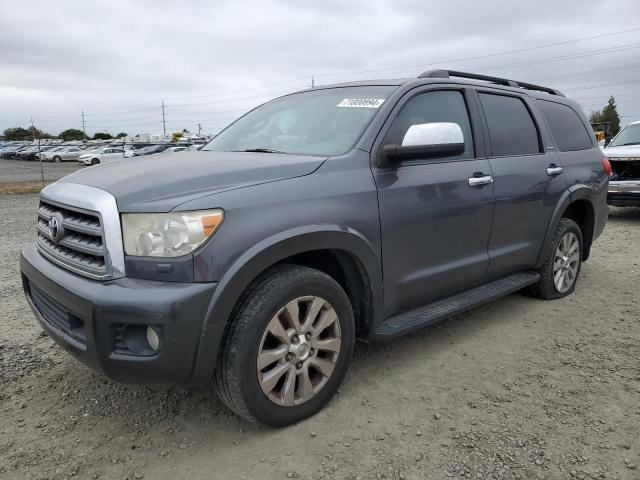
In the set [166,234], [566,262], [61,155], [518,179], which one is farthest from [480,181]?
[61,155]

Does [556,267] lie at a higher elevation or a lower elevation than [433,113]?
lower

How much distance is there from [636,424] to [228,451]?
2.05 metres

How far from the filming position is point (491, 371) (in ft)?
10.6

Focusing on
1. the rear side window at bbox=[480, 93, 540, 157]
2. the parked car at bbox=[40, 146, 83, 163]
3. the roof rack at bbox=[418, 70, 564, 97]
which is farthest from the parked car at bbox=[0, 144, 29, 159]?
the rear side window at bbox=[480, 93, 540, 157]

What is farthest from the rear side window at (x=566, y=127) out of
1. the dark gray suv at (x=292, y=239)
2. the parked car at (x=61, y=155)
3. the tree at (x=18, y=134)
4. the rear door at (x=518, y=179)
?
the tree at (x=18, y=134)

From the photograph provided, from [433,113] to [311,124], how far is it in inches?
31.4

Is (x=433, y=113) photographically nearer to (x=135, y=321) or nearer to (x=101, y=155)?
(x=135, y=321)

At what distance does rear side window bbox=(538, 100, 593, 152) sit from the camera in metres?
4.41

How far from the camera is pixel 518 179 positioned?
3.78 m

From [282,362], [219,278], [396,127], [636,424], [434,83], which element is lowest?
[636,424]

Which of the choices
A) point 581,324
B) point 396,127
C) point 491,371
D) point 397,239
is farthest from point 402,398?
point 581,324

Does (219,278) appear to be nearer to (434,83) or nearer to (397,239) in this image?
(397,239)

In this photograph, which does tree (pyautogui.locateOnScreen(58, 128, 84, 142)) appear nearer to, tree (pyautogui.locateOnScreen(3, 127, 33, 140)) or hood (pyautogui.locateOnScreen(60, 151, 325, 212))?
tree (pyautogui.locateOnScreen(3, 127, 33, 140))

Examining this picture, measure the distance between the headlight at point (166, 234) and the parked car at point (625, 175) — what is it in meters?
8.36
